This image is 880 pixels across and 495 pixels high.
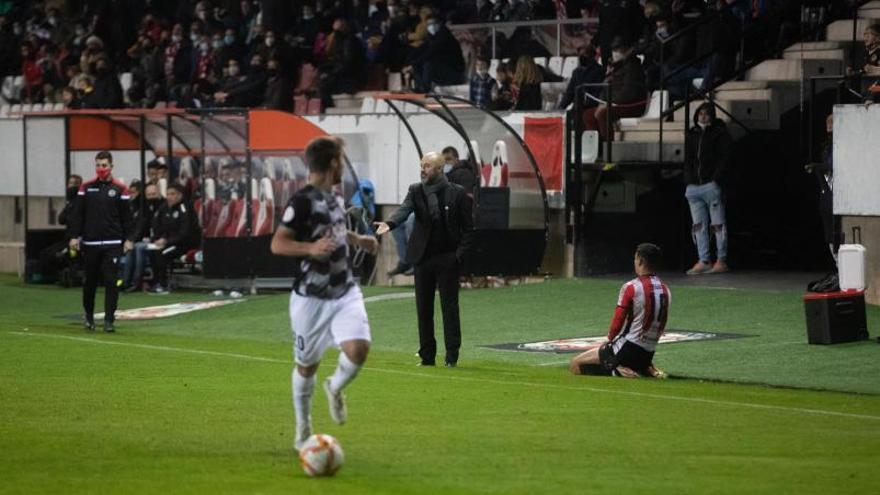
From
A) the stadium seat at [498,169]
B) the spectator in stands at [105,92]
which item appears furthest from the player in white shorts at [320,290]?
the spectator in stands at [105,92]

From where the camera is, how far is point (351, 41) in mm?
31797

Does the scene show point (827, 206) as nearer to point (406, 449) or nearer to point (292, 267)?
point (292, 267)

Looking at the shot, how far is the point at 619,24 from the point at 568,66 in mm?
2452

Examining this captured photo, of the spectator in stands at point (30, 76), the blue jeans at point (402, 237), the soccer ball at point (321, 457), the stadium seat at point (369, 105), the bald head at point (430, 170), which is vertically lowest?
the soccer ball at point (321, 457)

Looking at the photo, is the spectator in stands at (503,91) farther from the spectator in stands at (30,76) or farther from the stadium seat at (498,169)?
the spectator in stands at (30,76)

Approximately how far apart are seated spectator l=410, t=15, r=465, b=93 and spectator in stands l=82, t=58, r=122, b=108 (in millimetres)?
7182

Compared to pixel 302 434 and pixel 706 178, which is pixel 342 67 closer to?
pixel 706 178

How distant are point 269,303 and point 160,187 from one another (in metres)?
4.56

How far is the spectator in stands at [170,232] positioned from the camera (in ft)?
87.6

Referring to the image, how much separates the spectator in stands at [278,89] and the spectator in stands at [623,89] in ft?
25.8

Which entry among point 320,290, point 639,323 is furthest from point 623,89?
point 320,290

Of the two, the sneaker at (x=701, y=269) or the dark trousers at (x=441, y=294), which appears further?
the sneaker at (x=701, y=269)

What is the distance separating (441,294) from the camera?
Answer: 1642 cm

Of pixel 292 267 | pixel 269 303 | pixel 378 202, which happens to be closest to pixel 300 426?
pixel 269 303
